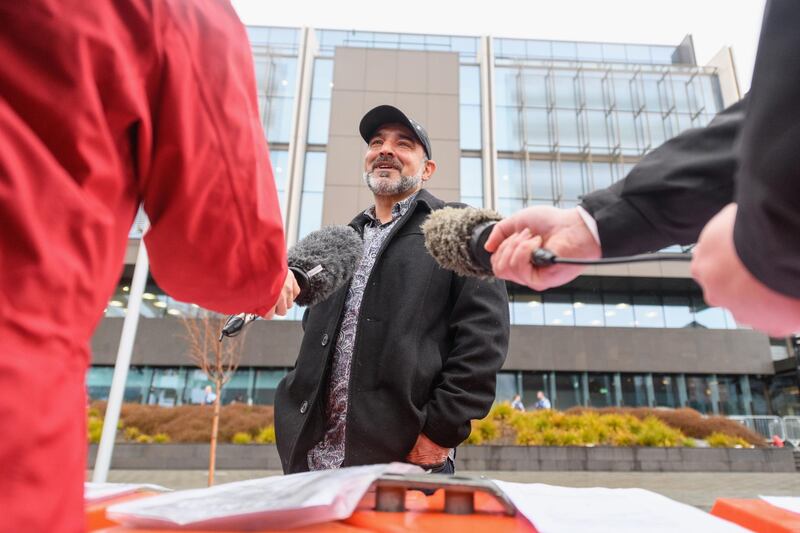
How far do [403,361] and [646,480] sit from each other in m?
9.86

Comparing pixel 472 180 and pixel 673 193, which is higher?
pixel 472 180

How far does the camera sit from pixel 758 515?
970 millimetres

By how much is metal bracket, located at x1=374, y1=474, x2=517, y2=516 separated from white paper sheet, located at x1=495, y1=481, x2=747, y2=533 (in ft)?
0.20

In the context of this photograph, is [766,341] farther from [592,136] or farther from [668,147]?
[668,147]

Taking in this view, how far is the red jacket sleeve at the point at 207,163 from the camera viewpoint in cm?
81

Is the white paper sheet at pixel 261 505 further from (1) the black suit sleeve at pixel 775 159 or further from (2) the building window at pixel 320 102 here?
(2) the building window at pixel 320 102

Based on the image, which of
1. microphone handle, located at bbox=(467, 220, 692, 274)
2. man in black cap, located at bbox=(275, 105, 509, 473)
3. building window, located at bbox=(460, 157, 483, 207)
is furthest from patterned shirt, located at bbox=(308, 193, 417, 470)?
building window, located at bbox=(460, 157, 483, 207)

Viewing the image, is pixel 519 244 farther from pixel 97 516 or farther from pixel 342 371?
pixel 342 371

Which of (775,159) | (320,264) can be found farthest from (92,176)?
(320,264)

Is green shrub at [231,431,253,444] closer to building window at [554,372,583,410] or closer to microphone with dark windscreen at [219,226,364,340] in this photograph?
microphone with dark windscreen at [219,226,364,340]

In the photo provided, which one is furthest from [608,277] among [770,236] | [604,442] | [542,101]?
[770,236]

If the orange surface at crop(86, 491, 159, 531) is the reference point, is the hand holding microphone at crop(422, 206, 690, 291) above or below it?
above

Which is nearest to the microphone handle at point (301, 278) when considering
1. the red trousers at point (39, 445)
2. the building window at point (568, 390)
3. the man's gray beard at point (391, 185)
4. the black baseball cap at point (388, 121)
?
the man's gray beard at point (391, 185)

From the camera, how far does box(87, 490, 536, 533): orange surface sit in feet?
2.56
